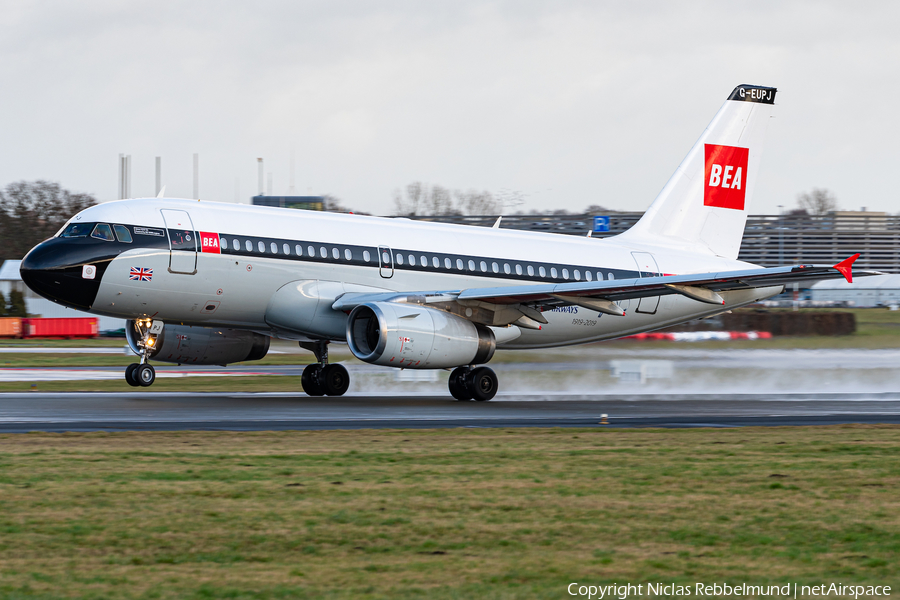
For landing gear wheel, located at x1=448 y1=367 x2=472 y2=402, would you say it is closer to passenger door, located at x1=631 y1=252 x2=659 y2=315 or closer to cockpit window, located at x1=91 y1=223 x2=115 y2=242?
passenger door, located at x1=631 y1=252 x2=659 y2=315

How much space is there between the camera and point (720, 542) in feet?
25.1

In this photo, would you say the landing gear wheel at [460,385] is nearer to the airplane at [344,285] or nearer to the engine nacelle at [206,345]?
the airplane at [344,285]

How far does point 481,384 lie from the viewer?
22.7 m

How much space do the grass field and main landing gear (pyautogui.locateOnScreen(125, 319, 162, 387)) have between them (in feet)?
25.8

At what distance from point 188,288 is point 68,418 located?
476 centimetres

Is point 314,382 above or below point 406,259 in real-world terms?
below

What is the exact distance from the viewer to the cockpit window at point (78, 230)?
2069 cm

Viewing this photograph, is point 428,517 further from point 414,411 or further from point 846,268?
point 846,268

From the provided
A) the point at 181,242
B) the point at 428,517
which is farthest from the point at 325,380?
the point at 428,517

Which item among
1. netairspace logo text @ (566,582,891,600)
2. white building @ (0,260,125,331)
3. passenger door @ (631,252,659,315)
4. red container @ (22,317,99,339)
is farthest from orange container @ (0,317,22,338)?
netairspace logo text @ (566,582,891,600)

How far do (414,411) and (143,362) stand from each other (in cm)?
655

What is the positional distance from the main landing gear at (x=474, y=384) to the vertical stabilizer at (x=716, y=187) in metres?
8.11

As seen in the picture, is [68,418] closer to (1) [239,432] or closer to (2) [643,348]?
(1) [239,432]

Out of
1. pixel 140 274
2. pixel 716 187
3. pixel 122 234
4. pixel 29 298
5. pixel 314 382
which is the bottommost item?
pixel 29 298
